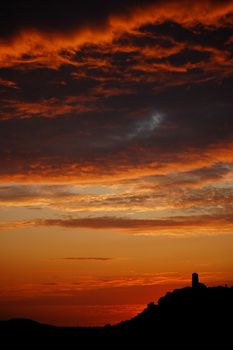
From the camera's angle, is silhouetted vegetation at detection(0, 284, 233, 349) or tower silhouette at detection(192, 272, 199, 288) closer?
silhouetted vegetation at detection(0, 284, 233, 349)

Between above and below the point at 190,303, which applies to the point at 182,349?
below

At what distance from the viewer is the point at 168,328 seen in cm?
8556

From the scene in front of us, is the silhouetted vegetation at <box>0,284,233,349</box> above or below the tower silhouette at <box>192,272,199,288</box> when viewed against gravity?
below

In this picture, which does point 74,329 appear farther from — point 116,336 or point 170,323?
point 170,323

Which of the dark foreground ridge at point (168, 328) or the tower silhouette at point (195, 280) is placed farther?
the tower silhouette at point (195, 280)

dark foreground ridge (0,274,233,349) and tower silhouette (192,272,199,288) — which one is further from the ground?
tower silhouette (192,272,199,288)

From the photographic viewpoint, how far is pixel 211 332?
260 ft

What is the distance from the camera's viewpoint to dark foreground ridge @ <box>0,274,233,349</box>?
8000 cm

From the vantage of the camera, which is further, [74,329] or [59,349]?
[74,329]

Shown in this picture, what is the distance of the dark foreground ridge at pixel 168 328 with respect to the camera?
80000 mm

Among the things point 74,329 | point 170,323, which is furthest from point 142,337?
point 74,329

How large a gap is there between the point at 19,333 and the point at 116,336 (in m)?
20.7

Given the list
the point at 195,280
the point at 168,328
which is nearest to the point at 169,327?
the point at 168,328

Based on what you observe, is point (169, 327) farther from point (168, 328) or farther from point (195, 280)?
point (195, 280)
